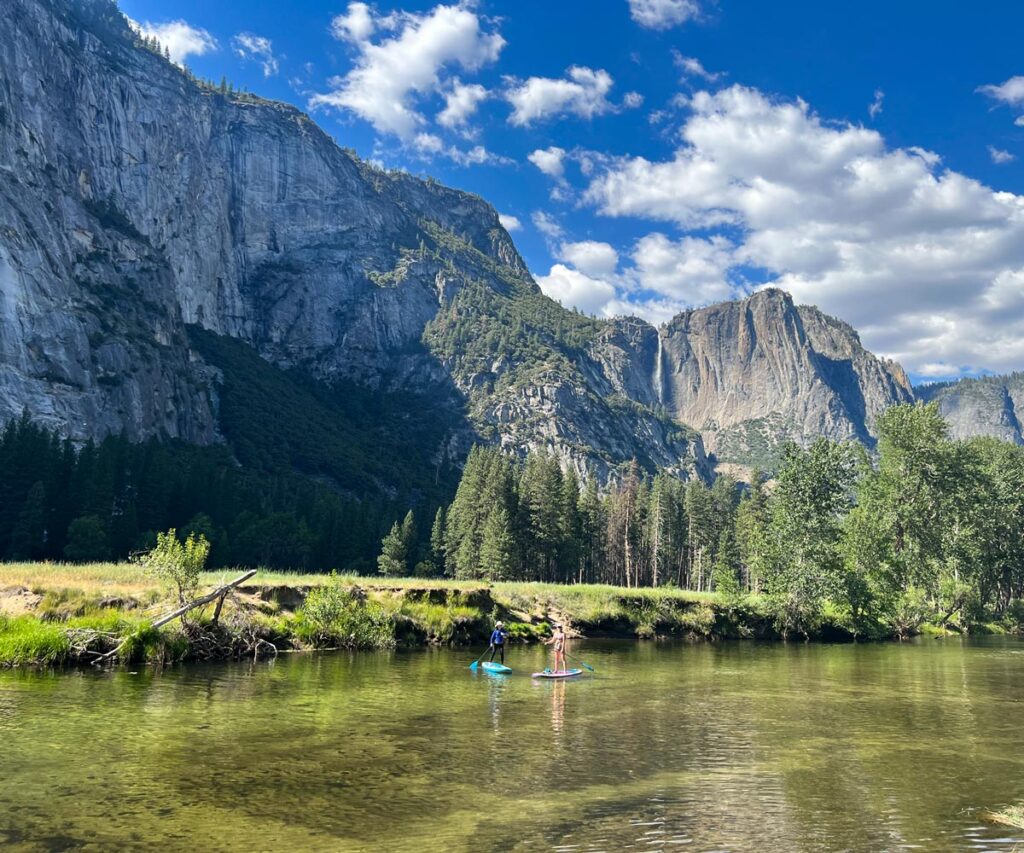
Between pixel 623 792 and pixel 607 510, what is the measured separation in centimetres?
12525

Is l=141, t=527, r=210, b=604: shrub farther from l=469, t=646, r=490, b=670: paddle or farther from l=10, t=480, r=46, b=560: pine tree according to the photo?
l=10, t=480, r=46, b=560: pine tree

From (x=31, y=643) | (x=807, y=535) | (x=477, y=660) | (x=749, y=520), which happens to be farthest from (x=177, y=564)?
(x=749, y=520)

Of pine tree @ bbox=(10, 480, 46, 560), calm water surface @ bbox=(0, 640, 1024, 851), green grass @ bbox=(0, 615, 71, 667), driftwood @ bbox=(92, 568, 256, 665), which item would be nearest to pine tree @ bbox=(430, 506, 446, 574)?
pine tree @ bbox=(10, 480, 46, 560)

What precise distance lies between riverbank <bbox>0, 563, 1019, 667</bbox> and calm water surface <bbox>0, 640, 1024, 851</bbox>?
2.72 metres

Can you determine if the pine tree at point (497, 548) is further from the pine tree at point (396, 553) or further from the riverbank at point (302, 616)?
the riverbank at point (302, 616)

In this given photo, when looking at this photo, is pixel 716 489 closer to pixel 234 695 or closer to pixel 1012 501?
pixel 1012 501

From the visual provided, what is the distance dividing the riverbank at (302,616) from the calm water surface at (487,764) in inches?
107

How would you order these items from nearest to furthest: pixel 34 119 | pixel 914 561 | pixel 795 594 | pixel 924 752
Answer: pixel 924 752 → pixel 795 594 → pixel 914 561 → pixel 34 119

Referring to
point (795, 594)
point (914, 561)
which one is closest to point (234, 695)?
point (795, 594)

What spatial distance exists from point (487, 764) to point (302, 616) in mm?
25933

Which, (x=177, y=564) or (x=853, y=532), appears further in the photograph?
(x=853, y=532)

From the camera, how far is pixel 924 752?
19.3m

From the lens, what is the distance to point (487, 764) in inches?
673

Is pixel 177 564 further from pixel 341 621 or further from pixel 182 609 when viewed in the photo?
pixel 341 621
